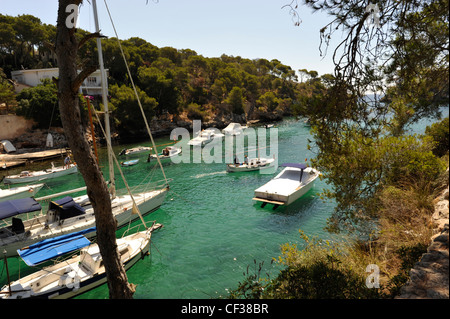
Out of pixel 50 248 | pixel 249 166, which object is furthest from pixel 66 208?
pixel 249 166

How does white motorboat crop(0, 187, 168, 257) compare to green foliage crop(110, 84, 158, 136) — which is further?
green foliage crop(110, 84, 158, 136)

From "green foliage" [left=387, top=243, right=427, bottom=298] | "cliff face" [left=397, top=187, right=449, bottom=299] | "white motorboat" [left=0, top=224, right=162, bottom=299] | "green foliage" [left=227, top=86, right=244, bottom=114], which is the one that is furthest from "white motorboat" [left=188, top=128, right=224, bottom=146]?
"cliff face" [left=397, top=187, right=449, bottom=299]

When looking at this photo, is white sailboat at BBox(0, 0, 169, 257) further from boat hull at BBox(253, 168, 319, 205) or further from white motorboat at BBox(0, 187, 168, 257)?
boat hull at BBox(253, 168, 319, 205)

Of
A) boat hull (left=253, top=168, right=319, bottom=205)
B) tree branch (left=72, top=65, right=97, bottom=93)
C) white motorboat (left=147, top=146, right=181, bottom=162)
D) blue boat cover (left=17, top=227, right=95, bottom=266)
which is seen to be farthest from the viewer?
white motorboat (left=147, top=146, right=181, bottom=162)

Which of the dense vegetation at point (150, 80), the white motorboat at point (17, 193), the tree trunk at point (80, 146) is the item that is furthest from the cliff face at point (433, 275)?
the dense vegetation at point (150, 80)

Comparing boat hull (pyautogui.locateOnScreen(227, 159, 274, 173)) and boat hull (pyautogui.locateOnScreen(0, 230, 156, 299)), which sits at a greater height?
boat hull (pyautogui.locateOnScreen(227, 159, 274, 173))

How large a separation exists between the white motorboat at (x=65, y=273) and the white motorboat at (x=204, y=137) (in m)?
28.0

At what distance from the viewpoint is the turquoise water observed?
10477 millimetres

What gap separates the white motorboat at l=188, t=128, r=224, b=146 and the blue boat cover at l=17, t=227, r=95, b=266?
91.9ft

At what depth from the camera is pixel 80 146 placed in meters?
5.31
